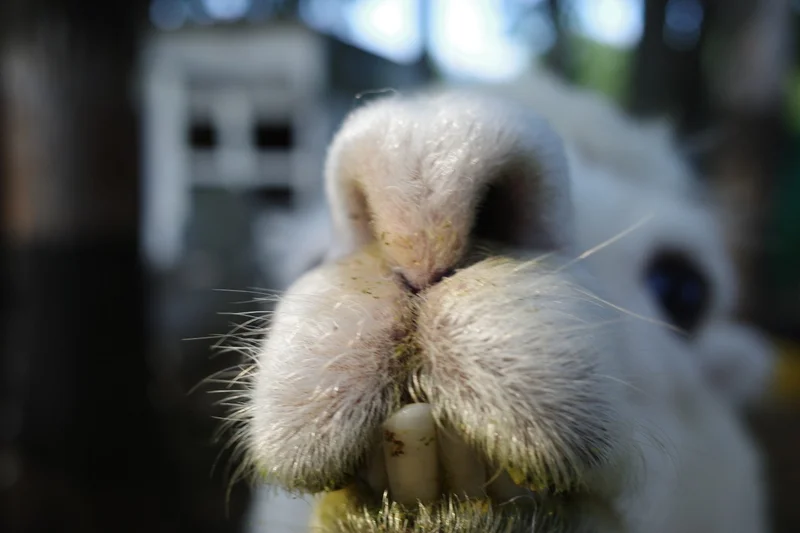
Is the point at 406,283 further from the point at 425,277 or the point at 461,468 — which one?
the point at 461,468

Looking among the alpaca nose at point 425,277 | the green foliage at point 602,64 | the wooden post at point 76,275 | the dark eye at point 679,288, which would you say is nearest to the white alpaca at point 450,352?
the alpaca nose at point 425,277

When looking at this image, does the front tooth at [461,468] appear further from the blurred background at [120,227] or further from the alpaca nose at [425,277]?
the blurred background at [120,227]

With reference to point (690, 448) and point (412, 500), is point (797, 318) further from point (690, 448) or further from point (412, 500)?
point (412, 500)

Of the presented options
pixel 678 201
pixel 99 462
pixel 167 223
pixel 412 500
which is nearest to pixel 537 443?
pixel 412 500

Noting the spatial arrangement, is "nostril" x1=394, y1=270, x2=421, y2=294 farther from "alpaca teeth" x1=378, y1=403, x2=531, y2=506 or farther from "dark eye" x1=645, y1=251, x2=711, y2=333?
"dark eye" x1=645, y1=251, x2=711, y2=333

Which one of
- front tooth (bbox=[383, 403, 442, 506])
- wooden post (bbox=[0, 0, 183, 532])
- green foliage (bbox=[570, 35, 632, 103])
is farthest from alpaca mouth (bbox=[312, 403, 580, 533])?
wooden post (bbox=[0, 0, 183, 532])

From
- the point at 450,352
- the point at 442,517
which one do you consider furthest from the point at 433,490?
the point at 450,352
